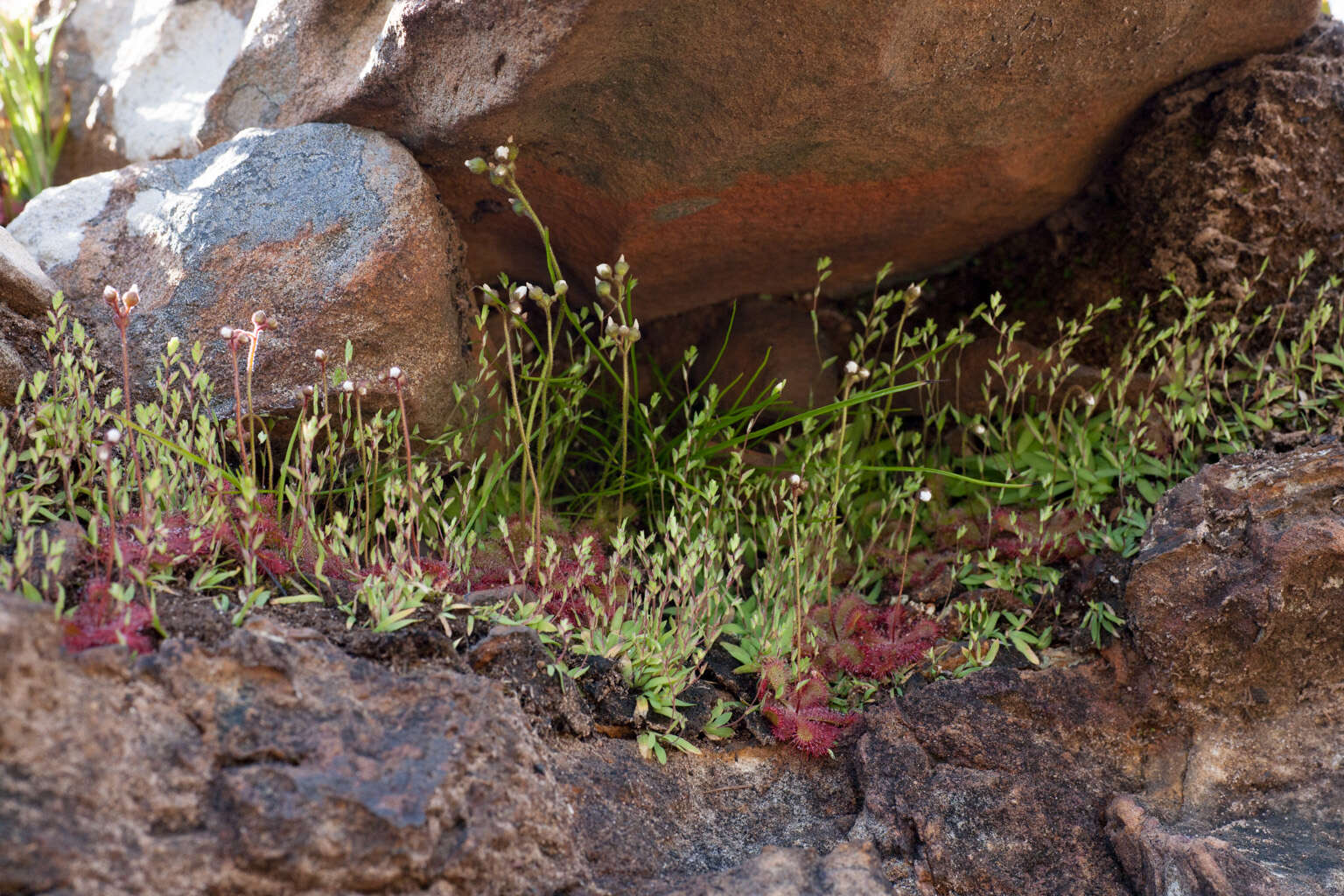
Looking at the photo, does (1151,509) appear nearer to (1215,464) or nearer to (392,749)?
(1215,464)

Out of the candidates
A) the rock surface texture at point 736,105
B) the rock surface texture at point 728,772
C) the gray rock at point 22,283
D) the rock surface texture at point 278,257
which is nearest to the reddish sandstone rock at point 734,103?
the rock surface texture at point 736,105

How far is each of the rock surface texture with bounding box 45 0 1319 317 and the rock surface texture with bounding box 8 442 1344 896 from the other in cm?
154

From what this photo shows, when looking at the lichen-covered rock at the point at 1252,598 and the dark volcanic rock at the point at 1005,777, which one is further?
the lichen-covered rock at the point at 1252,598

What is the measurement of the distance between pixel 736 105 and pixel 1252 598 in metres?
2.22

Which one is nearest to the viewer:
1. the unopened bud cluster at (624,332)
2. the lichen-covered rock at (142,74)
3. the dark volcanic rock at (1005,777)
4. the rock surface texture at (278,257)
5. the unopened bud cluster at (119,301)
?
the unopened bud cluster at (119,301)

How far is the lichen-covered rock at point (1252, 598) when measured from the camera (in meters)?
2.85

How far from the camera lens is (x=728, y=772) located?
2.70m

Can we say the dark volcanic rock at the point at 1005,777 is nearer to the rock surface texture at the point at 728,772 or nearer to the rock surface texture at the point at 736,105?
the rock surface texture at the point at 728,772

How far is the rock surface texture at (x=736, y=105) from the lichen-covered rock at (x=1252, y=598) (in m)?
1.64

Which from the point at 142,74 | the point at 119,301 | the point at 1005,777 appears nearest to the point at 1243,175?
the point at 1005,777

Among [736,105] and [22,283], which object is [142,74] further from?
[736,105]

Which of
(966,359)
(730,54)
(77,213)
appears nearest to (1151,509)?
(966,359)

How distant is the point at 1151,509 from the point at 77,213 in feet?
13.0

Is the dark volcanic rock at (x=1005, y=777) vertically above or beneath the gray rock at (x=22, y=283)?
beneath
